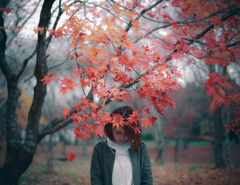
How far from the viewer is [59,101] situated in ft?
26.0

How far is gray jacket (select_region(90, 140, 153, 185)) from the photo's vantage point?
183 centimetres

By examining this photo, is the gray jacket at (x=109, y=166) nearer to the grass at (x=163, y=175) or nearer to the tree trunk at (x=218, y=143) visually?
the grass at (x=163, y=175)

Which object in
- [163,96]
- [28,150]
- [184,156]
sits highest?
[163,96]

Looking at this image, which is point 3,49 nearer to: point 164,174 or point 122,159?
point 122,159

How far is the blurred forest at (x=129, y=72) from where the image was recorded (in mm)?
2238

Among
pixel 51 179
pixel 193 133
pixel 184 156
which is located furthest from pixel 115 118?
pixel 193 133

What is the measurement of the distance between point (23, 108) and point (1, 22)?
5200mm

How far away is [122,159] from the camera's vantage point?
6.24ft

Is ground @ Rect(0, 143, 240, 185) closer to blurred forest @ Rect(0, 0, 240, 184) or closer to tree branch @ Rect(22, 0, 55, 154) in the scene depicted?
blurred forest @ Rect(0, 0, 240, 184)

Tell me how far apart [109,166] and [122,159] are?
178 mm

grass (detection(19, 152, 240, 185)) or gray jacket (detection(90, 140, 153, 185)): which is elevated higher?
gray jacket (detection(90, 140, 153, 185))

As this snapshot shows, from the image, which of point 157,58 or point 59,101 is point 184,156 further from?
point 157,58

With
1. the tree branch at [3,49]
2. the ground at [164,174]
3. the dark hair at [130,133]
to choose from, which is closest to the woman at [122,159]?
the dark hair at [130,133]

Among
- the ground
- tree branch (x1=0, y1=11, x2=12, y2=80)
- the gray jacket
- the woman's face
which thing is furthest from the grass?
the woman's face
